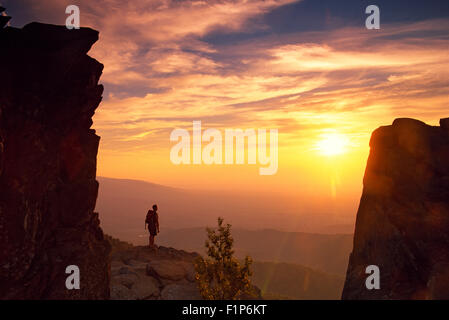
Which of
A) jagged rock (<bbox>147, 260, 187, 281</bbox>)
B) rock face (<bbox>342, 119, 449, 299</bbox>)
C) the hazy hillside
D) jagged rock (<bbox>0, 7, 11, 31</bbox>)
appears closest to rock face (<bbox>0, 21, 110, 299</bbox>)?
jagged rock (<bbox>0, 7, 11, 31</bbox>)

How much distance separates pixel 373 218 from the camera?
1867 centimetres

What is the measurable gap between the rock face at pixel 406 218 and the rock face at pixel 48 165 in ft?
51.0

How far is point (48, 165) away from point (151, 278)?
1198cm

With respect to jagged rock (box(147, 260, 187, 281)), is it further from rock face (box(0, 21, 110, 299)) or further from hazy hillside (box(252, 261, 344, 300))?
hazy hillside (box(252, 261, 344, 300))

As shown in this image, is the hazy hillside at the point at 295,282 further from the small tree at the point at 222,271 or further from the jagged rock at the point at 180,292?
the small tree at the point at 222,271

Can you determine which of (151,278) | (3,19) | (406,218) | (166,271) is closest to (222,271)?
(166,271)

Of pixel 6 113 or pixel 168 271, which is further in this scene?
pixel 168 271

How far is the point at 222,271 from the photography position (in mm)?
19078

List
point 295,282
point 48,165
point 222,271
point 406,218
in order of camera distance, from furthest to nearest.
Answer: point 295,282 < point 222,271 < point 406,218 < point 48,165

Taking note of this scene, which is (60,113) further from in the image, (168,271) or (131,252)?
(131,252)

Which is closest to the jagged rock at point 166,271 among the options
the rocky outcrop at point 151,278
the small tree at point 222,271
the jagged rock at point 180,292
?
the rocky outcrop at point 151,278

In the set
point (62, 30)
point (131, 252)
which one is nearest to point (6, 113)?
point (62, 30)

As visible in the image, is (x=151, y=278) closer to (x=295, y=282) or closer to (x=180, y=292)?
(x=180, y=292)
